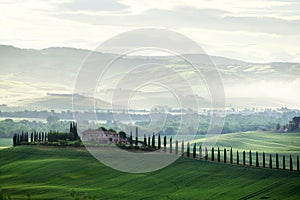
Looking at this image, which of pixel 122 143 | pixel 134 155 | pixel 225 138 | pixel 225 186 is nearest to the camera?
pixel 225 186

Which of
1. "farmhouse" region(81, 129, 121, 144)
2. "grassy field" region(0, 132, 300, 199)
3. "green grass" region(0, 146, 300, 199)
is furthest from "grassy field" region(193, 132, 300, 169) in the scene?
"green grass" region(0, 146, 300, 199)

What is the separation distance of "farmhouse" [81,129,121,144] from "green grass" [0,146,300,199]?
5.12 m

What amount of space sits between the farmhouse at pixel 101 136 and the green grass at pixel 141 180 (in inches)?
201

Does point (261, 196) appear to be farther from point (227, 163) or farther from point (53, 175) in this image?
point (53, 175)

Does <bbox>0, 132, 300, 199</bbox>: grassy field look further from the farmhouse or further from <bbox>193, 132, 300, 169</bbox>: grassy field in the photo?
<bbox>193, 132, 300, 169</bbox>: grassy field

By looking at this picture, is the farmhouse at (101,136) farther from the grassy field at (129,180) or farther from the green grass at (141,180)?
the green grass at (141,180)

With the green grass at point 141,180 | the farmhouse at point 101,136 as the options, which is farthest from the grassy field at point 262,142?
Answer: the green grass at point 141,180

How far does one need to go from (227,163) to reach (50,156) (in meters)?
26.5

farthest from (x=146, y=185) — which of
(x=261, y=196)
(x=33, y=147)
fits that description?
(x=33, y=147)

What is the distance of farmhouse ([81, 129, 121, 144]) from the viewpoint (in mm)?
95906

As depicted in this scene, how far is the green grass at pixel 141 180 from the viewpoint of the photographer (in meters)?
69.1

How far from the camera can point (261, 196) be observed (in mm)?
67562

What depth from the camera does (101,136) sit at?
96.8 m

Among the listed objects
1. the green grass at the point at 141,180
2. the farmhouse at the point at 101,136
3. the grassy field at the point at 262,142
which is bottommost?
the green grass at the point at 141,180
